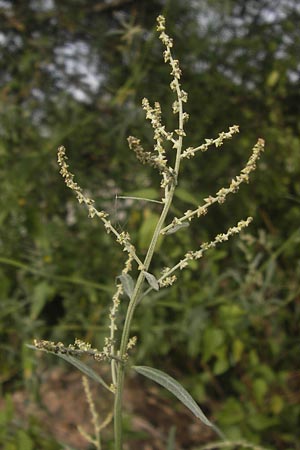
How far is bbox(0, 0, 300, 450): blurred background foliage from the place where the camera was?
193 centimetres

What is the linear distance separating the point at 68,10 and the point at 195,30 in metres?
0.50

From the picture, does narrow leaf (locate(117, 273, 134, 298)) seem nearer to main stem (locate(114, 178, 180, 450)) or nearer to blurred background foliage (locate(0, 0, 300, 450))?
main stem (locate(114, 178, 180, 450))

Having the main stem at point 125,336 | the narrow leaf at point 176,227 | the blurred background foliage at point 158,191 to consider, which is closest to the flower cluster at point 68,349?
the main stem at point 125,336

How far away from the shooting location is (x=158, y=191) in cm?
191

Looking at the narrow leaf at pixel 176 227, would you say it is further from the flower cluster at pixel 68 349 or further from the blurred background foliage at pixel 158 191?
the blurred background foliage at pixel 158 191

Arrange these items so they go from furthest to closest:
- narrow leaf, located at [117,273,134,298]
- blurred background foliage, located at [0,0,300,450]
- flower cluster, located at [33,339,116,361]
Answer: blurred background foliage, located at [0,0,300,450] < narrow leaf, located at [117,273,134,298] < flower cluster, located at [33,339,116,361]

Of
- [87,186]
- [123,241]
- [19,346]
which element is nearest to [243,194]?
[87,186]

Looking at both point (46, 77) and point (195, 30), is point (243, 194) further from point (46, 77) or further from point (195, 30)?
point (46, 77)

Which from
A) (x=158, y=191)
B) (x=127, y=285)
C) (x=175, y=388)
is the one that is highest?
(x=158, y=191)

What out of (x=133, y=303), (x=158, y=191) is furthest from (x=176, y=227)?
→ (x=158, y=191)

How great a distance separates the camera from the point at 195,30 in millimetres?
2254

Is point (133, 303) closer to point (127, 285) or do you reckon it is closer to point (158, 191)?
point (127, 285)

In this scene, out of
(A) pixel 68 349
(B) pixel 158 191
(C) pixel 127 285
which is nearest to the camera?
(A) pixel 68 349

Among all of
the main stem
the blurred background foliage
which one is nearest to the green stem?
the main stem
